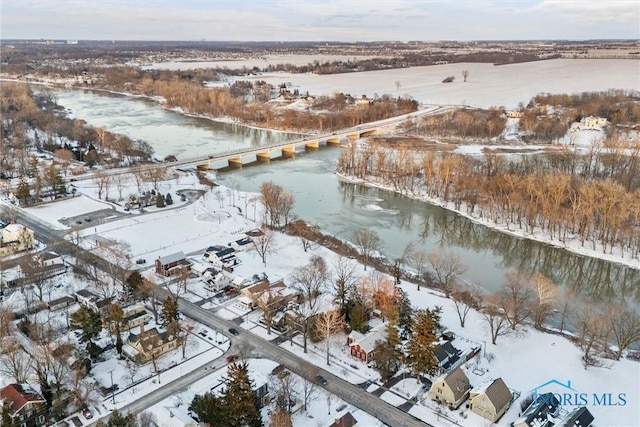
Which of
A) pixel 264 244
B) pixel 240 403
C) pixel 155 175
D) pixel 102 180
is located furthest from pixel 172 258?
pixel 155 175

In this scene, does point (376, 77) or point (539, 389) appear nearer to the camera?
point (539, 389)

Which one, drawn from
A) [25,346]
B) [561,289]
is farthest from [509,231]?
[25,346]

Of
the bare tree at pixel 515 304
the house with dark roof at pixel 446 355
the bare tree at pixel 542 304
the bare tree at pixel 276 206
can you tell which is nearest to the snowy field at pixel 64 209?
the bare tree at pixel 276 206

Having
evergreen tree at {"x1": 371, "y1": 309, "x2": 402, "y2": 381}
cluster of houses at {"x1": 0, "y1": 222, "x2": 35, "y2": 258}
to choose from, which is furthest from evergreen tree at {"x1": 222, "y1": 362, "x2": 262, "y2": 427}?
cluster of houses at {"x1": 0, "y1": 222, "x2": 35, "y2": 258}

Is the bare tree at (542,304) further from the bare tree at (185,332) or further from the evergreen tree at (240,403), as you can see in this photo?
the bare tree at (185,332)

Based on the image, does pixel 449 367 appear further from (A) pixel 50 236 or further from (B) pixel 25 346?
(A) pixel 50 236

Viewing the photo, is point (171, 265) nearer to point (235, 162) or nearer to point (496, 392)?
point (496, 392)
